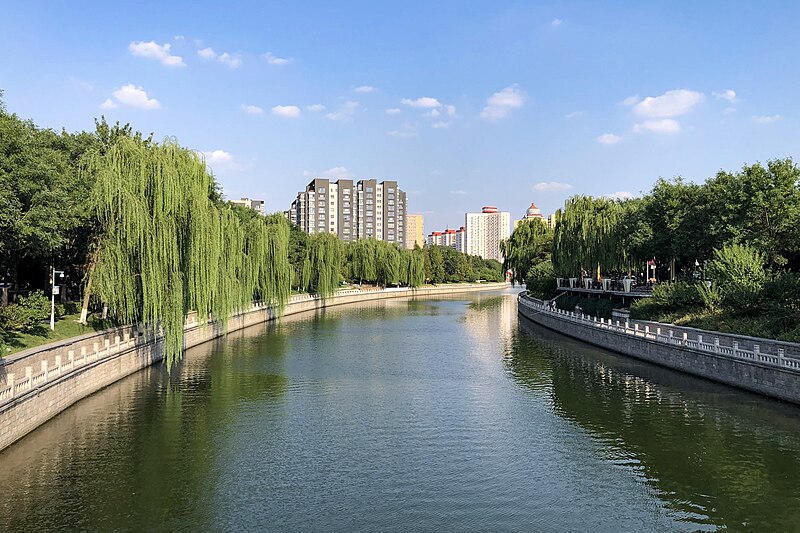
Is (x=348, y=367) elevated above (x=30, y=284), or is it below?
below

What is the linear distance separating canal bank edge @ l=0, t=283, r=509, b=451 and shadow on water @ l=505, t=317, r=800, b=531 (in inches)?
626

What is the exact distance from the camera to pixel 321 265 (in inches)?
2522

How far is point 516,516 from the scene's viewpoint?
39.7ft

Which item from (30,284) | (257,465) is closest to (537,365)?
(257,465)

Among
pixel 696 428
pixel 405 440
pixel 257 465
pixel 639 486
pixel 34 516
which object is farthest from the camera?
pixel 696 428

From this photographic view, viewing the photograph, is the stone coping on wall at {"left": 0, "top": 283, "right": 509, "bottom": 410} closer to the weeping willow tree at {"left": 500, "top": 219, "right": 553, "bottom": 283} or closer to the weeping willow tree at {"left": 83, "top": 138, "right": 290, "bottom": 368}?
the weeping willow tree at {"left": 83, "top": 138, "right": 290, "bottom": 368}

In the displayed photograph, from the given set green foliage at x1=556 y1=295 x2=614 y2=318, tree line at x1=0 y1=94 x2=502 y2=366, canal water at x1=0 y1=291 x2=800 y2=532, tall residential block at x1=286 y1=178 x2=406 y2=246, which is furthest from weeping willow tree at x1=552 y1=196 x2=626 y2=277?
tall residential block at x1=286 y1=178 x2=406 y2=246

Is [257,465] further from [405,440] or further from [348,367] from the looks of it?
[348,367]

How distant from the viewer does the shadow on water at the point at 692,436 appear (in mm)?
12664

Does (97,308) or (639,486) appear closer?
(639,486)

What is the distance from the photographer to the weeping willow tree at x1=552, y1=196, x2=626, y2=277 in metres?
47.3

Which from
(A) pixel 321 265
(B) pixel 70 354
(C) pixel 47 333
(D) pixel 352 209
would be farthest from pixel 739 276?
(D) pixel 352 209

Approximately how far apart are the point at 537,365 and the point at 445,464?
663 inches

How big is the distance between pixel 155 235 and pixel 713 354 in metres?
23.2
